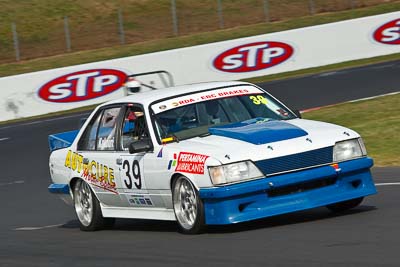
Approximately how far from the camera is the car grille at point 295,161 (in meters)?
8.59

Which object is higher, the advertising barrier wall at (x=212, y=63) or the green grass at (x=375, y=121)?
the advertising barrier wall at (x=212, y=63)

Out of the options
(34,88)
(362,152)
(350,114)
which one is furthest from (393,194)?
(34,88)

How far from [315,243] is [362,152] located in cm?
172

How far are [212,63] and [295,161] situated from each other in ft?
71.7

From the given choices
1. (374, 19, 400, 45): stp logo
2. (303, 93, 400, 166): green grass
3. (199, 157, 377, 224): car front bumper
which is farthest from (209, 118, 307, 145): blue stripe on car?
(374, 19, 400, 45): stp logo

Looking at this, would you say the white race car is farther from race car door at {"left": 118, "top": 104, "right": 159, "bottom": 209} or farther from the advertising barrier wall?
the advertising barrier wall

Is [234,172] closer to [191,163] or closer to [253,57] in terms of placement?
[191,163]

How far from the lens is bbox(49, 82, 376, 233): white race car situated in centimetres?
856

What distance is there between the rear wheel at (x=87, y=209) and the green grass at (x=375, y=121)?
444cm

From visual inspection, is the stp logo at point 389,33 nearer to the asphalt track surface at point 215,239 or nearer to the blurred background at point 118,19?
the blurred background at point 118,19

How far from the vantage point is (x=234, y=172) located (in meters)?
8.54

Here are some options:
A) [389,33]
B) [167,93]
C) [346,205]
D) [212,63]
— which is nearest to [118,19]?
[212,63]

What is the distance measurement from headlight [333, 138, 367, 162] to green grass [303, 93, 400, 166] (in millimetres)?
4350

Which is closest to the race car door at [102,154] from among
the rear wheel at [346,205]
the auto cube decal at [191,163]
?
the auto cube decal at [191,163]
